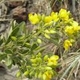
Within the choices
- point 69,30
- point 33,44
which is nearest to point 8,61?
point 33,44

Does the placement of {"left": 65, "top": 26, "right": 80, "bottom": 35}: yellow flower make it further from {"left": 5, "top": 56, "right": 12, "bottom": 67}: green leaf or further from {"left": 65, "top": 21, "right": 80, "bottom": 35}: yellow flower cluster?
{"left": 5, "top": 56, "right": 12, "bottom": 67}: green leaf

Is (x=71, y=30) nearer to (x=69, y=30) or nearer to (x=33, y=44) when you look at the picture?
(x=69, y=30)

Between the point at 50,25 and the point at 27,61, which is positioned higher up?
the point at 50,25

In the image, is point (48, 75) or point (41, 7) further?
point (41, 7)

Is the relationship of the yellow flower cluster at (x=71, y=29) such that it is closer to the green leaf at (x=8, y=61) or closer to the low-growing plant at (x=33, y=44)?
the low-growing plant at (x=33, y=44)

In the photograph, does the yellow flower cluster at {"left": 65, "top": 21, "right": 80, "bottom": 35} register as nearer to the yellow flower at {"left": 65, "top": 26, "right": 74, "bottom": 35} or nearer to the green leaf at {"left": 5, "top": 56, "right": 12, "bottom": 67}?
the yellow flower at {"left": 65, "top": 26, "right": 74, "bottom": 35}

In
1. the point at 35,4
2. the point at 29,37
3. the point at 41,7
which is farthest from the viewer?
the point at 35,4

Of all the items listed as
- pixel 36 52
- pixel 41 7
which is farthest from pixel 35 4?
pixel 36 52

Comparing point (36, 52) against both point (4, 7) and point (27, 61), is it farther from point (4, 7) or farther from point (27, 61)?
point (4, 7)

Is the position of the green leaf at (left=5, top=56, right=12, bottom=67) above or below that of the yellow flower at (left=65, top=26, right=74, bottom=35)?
below

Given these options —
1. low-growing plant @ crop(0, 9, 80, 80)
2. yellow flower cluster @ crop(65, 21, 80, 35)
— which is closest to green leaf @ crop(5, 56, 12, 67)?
low-growing plant @ crop(0, 9, 80, 80)

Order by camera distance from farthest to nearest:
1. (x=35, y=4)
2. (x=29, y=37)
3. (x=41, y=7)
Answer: (x=35, y=4) < (x=41, y=7) < (x=29, y=37)
